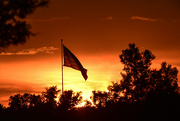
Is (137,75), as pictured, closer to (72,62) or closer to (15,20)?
(72,62)

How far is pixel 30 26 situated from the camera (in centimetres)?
1368

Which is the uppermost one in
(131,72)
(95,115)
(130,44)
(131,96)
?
(130,44)

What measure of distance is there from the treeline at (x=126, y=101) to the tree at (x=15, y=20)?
12644mm

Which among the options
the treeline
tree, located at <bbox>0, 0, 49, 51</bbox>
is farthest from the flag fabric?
tree, located at <bbox>0, 0, 49, 51</bbox>

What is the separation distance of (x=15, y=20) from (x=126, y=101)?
124 ft

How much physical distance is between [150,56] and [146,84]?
5198mm

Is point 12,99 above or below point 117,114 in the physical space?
above

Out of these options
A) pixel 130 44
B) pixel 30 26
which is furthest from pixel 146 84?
pixel 30 26

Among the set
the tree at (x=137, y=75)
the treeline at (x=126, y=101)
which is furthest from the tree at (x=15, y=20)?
the tree at (x=137, y=75)

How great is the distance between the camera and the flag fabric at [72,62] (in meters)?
29.3

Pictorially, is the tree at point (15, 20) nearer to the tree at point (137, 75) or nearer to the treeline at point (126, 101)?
the treeline at point (126, 101)

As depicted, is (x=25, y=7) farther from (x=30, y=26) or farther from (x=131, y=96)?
(x=131, y=96)

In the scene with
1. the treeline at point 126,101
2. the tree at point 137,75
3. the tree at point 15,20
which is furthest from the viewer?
the tree at point 137,75

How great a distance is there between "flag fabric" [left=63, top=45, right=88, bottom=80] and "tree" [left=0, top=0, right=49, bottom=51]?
50.5ft
